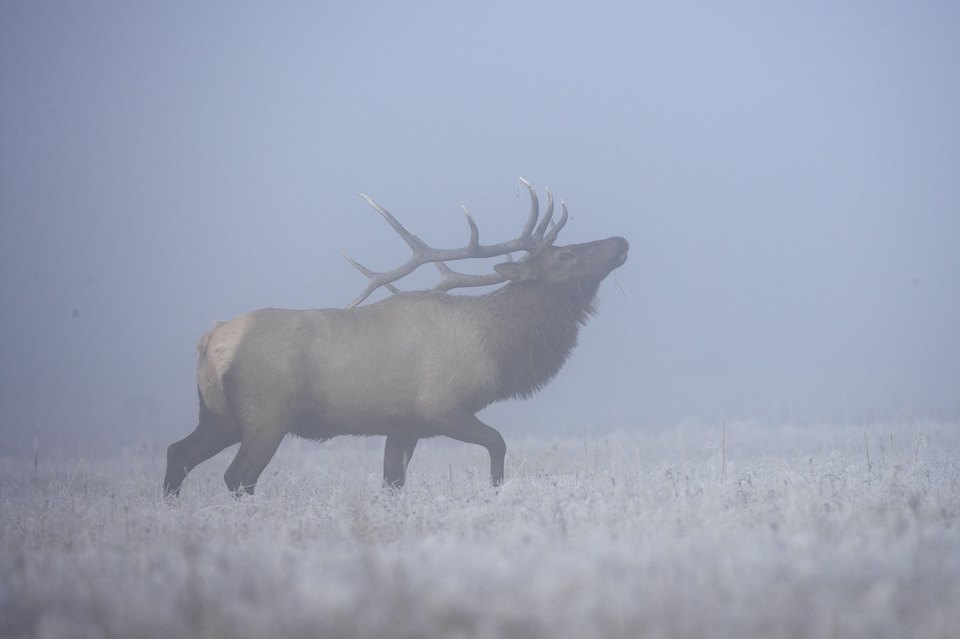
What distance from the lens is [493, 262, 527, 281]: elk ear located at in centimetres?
1025

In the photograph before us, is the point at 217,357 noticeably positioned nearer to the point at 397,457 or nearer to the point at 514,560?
the point at 397,457

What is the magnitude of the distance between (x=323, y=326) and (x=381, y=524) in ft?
11.0

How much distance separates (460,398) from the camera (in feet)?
29.7

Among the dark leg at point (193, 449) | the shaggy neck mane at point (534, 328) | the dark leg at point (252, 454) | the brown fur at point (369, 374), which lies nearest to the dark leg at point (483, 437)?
the brown fur at point (369, 374)

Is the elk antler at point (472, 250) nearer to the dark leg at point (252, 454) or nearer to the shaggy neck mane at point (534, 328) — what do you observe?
the shaggy neck mane at point (534, 328)

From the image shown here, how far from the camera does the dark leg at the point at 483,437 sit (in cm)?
868

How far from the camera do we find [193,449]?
29.2 ft

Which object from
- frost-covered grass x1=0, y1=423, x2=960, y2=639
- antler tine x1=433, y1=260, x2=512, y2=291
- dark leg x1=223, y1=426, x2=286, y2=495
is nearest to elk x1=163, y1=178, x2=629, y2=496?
dark leg x1=223, y1=426, x2=286, y2=495

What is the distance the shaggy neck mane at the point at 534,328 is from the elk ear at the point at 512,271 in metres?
0.10

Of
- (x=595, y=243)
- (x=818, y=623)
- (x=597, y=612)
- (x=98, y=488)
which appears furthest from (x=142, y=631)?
(x=595, y=243)

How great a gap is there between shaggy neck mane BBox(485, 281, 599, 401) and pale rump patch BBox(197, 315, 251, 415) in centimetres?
261

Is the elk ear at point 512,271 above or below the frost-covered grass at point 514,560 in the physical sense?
above

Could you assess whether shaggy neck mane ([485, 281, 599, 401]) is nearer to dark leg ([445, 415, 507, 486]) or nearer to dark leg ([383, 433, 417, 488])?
dark leg ([445, 415, 507, 486])

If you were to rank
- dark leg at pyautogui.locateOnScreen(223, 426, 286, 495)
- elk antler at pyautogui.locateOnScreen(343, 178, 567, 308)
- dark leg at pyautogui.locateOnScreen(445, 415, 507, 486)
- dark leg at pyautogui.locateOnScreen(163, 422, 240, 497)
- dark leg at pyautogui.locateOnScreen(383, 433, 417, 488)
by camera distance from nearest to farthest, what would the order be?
dark leg at pyautogui.locateOnScreen(223, 426, 286, 495), dark leg at pyautogui.locateOnScreen(445, 415, 507, 486), dark leg at pyautogui.locateOnScreen(163, 422, 240, 497), dark leg at pyautogui.locateOnScreen(383, 433, 417, 488), elk antler at pyautogui.locateOnScreen(343, 178, 567, 308)
